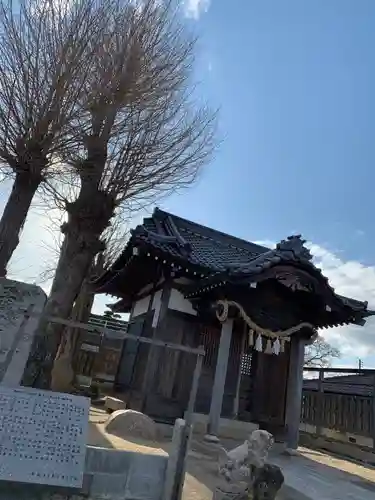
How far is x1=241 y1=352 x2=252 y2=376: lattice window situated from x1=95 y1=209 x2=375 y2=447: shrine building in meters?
0.03

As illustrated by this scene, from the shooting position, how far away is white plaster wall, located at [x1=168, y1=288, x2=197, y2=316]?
9.73 meters

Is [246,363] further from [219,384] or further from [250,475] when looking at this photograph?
[250,475]

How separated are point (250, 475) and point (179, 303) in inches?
240

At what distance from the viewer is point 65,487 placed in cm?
323

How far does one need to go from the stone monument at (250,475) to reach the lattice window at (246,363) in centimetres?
592

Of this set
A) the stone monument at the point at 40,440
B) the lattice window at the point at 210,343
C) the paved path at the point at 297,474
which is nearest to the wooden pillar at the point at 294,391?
the paved path at the point at 297,474

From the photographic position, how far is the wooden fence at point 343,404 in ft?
33.3

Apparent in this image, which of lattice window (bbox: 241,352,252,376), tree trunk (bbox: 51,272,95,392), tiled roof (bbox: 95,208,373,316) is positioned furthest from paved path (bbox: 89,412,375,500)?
tree trunk (bbox: 51,272,95,392)

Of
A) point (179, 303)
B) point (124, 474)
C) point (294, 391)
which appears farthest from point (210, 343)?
point (124, 474)

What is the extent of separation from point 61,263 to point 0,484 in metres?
5.00

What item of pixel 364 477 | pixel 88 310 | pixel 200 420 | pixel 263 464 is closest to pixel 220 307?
pixel 200 420

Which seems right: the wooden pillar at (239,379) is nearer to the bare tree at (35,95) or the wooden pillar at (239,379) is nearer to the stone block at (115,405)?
the stone block at (115,405)

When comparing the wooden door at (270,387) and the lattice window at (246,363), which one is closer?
the wooden door at (270,387)

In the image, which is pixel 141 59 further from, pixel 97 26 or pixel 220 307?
pixel 220 307
